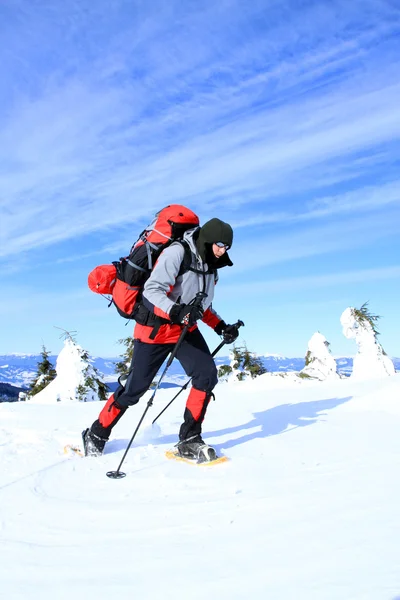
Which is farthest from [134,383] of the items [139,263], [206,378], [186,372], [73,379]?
[73,379]

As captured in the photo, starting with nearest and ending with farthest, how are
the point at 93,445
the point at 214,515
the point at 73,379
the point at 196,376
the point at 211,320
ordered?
the point at 214,515 < the point at 196,376 < the point at 93,445 < the point at 211,320 < the point at 73,379

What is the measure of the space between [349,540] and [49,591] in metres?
1.71

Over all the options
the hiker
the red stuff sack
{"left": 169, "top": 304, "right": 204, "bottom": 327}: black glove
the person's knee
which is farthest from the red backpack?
the person's knee

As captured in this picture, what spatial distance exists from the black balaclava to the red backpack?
25cm

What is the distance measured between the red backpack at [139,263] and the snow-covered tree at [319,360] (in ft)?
65.5

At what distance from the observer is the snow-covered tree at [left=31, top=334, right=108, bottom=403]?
2202cm

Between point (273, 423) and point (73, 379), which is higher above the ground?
point (73, 379)

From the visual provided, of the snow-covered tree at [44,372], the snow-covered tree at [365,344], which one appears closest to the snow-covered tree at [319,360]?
the snow-covered tree at [365,344]

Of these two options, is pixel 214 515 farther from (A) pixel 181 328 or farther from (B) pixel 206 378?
(A) pixel 181 328

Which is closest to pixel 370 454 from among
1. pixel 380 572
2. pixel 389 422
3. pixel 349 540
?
pixel 389 422

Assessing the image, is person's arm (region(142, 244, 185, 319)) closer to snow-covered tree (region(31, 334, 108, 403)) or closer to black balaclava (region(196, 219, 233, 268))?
black balaclava (region(196, 219, 233, 268))

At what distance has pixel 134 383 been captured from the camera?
17.8 feet

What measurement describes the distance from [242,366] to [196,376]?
2569 centimetres

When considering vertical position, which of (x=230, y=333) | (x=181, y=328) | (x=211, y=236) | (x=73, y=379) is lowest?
(x=230, y=333)
